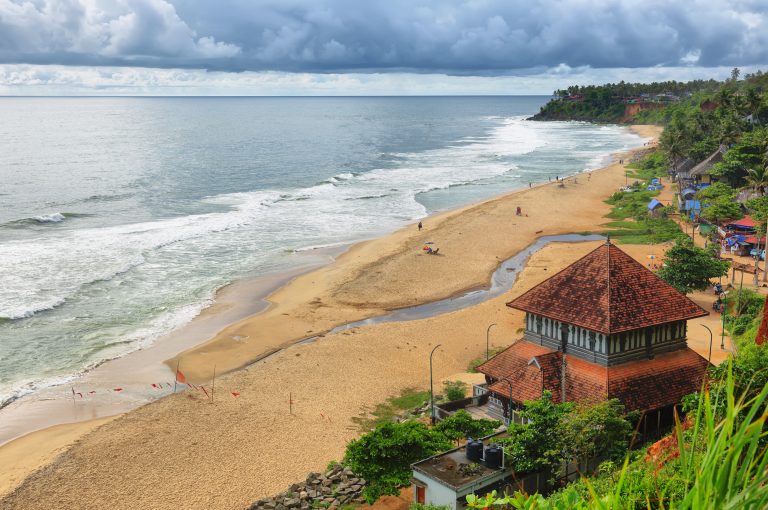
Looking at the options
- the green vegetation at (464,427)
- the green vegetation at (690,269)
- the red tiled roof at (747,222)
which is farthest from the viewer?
the red tiled roof at (747,222)

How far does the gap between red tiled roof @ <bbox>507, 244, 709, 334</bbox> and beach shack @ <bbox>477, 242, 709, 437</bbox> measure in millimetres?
34

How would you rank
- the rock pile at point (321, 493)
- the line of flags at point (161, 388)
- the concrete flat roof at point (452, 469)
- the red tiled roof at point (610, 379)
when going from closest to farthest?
the concrete flat roof at point (452, 469) < the rock pile at point (321, 493) < the red tiled roof at point (610, 379) < the line of flags at point (161, 388)

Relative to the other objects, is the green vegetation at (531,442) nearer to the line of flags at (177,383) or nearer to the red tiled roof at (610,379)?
the red tiled roof at (610,379)

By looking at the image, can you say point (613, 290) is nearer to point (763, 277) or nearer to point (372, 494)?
point (372, 494)

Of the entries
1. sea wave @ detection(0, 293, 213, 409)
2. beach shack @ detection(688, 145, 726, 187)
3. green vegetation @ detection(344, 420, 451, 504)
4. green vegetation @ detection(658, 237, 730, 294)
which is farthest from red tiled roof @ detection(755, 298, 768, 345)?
beach shack @ detection(688, 145, 726, 187)

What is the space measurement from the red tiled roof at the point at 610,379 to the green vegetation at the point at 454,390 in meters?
3.53

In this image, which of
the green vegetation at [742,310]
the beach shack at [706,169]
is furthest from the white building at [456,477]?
the beach shack at [706,169]

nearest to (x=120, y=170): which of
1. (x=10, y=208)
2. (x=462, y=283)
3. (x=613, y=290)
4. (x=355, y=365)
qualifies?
(x=10, y=208)

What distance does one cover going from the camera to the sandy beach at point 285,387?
80.7ft

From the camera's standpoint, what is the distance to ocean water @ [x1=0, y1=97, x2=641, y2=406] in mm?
40906

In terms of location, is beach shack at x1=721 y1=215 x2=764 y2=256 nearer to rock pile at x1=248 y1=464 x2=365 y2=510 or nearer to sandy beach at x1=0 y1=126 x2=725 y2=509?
sandy beach at x1=0 y1=126 x2=725 y2=509

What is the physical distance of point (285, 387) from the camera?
32.0 m

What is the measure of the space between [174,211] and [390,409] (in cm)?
5182

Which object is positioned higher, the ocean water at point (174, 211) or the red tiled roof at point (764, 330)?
the red tiled roof at point (764, 330)
